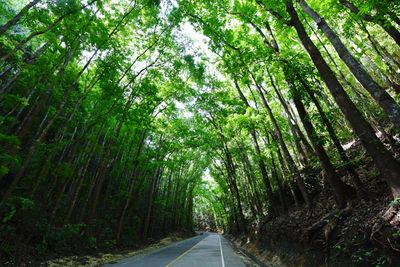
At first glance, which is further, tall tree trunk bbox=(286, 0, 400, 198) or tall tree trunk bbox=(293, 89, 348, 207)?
tall tree trunk bbox=(293, 89, 348, 207)

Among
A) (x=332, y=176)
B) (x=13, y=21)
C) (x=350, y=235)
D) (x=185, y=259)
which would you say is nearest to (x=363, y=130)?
(x=350, y=235)

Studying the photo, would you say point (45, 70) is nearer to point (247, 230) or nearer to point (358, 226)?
point (358, 226)

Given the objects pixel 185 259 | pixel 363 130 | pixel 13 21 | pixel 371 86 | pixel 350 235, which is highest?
pixel 13 21

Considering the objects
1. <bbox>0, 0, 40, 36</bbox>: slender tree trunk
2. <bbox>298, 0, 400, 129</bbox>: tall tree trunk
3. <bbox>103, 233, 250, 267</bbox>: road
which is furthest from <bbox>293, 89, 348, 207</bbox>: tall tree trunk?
<bbox>0, 0, 40, 36</bbox>: slender tree trunk

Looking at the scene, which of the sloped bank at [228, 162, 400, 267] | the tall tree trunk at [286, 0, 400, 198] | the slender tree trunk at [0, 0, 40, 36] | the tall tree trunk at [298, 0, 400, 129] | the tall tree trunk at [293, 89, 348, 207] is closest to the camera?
the sloped bank at [228, 162, 400, 267]

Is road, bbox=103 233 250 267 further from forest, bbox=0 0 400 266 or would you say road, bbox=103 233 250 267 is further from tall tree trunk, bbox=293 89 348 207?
tall tree trunk, bbox=293 89 348 207

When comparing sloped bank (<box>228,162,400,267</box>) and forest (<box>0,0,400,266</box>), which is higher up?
forest (<box>0,0,400,266</box>)

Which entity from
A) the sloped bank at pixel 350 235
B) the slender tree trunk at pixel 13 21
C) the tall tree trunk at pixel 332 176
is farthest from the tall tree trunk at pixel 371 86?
the slender tree trunk at pixel 13 21

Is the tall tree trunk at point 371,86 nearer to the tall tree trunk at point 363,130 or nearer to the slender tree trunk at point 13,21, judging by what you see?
the tall tree trunk at point 363,130

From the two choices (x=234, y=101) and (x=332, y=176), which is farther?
(x=234, y=101)

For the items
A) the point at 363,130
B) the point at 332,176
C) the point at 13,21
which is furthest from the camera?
the point at 332,176

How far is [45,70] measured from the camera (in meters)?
9.32

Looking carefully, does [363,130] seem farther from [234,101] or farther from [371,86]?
[234,101]

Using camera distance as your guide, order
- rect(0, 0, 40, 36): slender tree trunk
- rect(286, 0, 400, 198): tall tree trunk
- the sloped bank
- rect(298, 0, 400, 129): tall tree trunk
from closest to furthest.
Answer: the sloped bank → rect(298, 0, 400, 129): tall tree trunk → rect(286, 0, 400, 198): tall tree trunk → rect(0, 0, 40, 36): slender tree trunk
